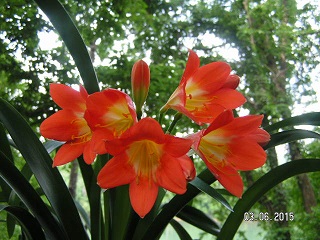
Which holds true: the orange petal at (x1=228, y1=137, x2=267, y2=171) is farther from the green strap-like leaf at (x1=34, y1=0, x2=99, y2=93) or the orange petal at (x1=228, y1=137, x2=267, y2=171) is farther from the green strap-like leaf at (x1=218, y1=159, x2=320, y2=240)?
the green strap-like leaf at (x1=34, y1=0, x2=99, y2=93)

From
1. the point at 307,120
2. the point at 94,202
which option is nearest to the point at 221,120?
the point at 307,120

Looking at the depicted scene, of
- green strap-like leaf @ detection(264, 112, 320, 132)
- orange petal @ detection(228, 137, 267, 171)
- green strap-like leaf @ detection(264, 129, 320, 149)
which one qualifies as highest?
green strap-like leaf @ detection(264, 112, 320, 132)

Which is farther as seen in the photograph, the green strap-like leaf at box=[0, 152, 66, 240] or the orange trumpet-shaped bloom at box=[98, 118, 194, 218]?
the green strap-like leaf at box=[0, 152, 66, 240]

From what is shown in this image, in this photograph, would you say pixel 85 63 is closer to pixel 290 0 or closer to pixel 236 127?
pixel 236 127

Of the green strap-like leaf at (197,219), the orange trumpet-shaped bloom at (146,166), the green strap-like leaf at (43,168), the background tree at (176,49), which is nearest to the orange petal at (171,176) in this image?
the orange trumpet-shaped bloom at (146,166)

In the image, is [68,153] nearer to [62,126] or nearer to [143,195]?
[62,126]

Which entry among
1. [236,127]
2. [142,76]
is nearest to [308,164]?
[236,127]

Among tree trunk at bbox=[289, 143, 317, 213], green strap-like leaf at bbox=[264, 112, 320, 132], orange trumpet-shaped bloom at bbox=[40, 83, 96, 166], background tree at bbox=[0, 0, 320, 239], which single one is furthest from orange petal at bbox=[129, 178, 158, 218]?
tree trunk at bbox=[289, 143, 317, 213]
